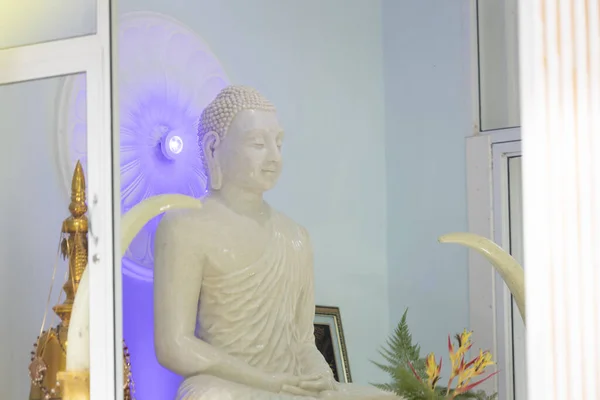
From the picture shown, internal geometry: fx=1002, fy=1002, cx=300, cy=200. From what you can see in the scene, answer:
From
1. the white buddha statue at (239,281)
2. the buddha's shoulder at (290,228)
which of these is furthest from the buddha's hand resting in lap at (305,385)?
the buddha's shoulder at (290,228)

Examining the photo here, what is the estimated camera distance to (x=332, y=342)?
360 centimetres

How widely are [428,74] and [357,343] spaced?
1.09m

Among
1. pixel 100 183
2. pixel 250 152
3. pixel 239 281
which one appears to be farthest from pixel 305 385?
pixel 100 183

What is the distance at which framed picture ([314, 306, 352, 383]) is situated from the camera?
141 inches

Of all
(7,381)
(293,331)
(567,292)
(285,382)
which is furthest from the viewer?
(293,331)

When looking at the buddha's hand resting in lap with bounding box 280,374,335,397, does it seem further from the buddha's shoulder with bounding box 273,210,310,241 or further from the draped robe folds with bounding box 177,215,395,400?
the buddha's shoulder with bounding box 273,210,310,241

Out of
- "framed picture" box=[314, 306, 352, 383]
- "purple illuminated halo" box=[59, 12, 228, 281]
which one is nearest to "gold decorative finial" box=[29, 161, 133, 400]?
"purple illuminated halo" box=[59, 12, 228, 281]

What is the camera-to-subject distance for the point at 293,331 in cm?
293

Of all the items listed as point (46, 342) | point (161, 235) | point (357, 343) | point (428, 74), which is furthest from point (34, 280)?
point (428, 74)

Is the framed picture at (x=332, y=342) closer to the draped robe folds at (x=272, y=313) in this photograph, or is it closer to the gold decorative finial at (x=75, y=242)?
the draped robe folds at (x=272, y=313)

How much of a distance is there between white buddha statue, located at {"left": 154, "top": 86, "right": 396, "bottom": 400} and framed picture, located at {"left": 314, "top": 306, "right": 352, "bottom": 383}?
61 cm

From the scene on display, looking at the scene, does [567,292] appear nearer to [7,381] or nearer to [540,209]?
[540,209]

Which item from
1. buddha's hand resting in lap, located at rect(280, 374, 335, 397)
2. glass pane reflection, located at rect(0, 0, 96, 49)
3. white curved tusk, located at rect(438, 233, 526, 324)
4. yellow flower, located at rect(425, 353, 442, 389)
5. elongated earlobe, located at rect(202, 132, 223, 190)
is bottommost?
buddha's hand resting in lap, located at rect(280, 374, 335, 397)

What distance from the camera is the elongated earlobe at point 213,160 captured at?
9.55ft
